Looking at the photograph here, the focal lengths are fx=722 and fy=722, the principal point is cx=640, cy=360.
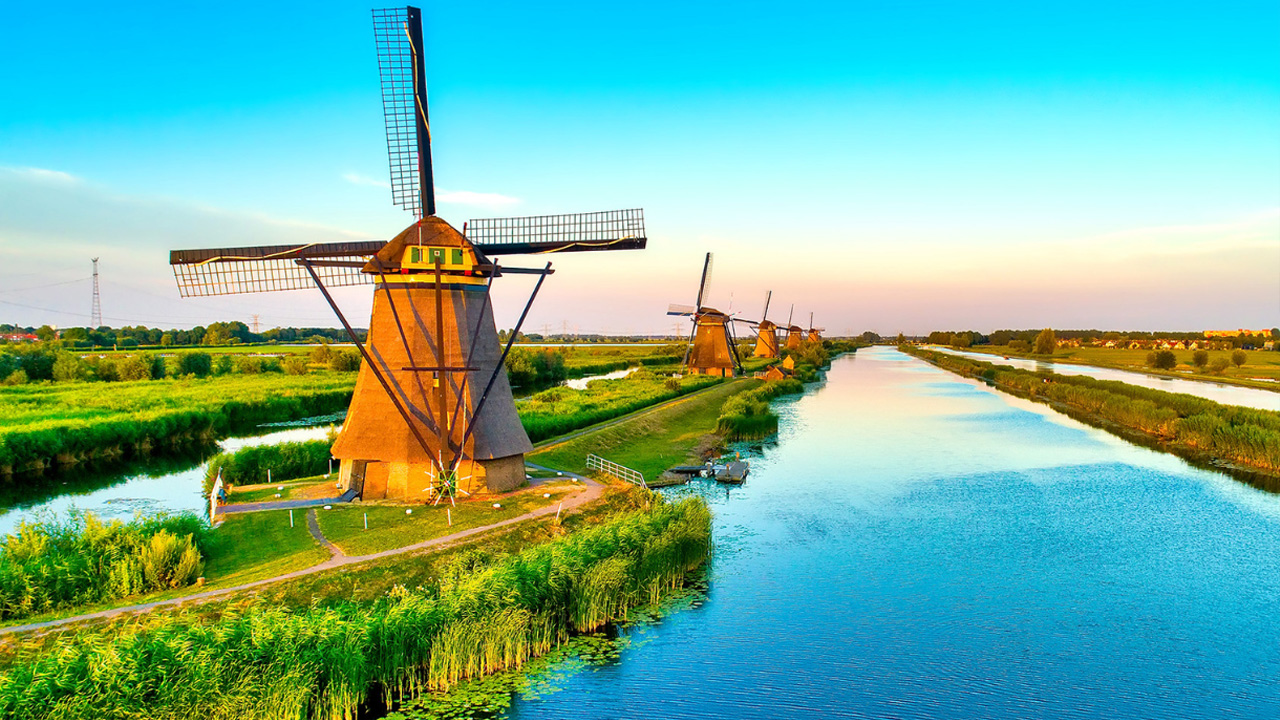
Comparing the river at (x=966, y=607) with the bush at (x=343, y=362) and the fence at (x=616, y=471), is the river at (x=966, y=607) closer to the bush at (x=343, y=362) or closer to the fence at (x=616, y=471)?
the fence at (x=616, y=471)

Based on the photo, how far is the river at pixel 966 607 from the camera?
10.8 meters

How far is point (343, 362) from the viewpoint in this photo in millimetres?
71688

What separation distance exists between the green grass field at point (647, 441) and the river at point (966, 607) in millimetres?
4141

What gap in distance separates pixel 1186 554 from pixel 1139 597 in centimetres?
405

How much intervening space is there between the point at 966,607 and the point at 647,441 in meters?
20.0

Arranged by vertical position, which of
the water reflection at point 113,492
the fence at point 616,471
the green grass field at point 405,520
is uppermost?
the green grass field at point 405,520

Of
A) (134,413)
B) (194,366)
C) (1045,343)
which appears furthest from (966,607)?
(1045,343)

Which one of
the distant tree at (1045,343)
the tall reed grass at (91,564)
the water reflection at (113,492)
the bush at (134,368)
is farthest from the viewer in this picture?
the distant tree at (1045,343)

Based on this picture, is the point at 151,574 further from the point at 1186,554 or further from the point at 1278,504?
the point at 1278,504

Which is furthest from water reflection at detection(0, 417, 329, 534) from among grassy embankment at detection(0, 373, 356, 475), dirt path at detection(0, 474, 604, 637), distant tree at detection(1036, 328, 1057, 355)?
distant tree at detection(1036, 328, 1057, 355)

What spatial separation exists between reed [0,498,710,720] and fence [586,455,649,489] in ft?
18.1

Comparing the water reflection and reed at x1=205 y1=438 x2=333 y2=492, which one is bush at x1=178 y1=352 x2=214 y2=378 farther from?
reed at x1=205 y1=438 x2=333 y2=492

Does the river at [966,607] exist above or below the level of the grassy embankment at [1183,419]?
below

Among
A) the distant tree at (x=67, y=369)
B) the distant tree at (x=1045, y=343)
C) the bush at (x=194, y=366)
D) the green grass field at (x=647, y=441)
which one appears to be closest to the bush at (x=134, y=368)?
the distant tree at (x=67, y=369)
